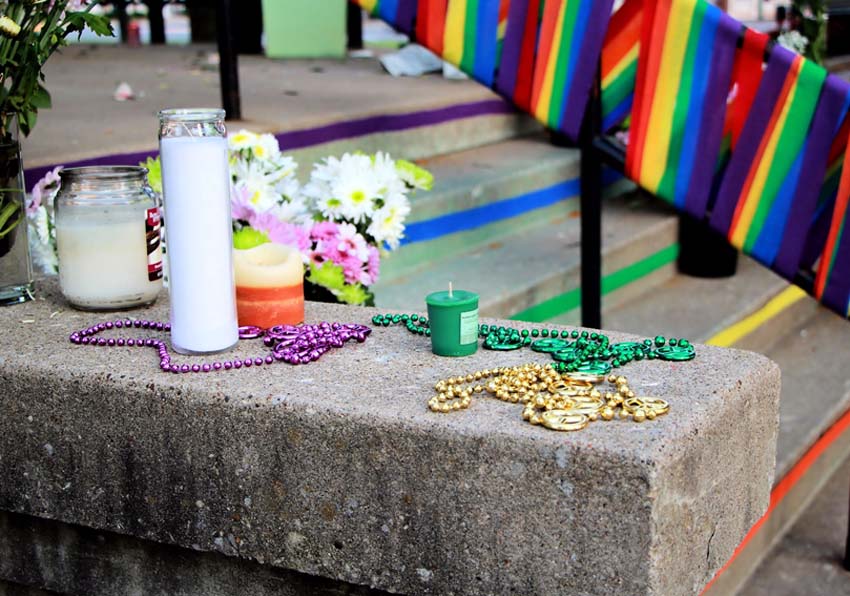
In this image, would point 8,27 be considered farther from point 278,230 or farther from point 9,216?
point 278,230

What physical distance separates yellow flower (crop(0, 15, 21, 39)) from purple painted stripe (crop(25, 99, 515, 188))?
106cm

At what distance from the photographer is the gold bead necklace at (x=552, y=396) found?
1312mm

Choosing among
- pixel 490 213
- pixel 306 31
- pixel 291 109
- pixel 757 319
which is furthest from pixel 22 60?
pixel 306 31

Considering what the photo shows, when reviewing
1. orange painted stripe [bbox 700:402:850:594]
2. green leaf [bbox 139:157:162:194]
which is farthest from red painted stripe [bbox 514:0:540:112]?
orange painted stripe [bbox 700:402:850:594]

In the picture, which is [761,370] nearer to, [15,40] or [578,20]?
[15,40]

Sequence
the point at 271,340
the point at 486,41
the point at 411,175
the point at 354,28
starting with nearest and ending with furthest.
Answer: the point at 271,340 < the point at 411,175 < the point at 486,41 < the point at 354,28

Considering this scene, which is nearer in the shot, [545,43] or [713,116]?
[713,116]

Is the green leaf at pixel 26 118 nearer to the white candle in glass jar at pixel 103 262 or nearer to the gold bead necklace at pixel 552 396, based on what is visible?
the white candle in glass jar at pixel 103 262

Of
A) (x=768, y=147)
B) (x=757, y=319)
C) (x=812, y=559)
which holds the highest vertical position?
(x=768, y=147)

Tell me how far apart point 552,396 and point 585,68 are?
69.3 inches

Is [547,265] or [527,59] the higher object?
[527,59]

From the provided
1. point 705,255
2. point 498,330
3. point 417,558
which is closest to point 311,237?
point 498,330

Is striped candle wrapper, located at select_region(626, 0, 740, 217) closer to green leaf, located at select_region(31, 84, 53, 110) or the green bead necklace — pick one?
the green bead necklace

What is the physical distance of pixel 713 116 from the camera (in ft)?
9.30
